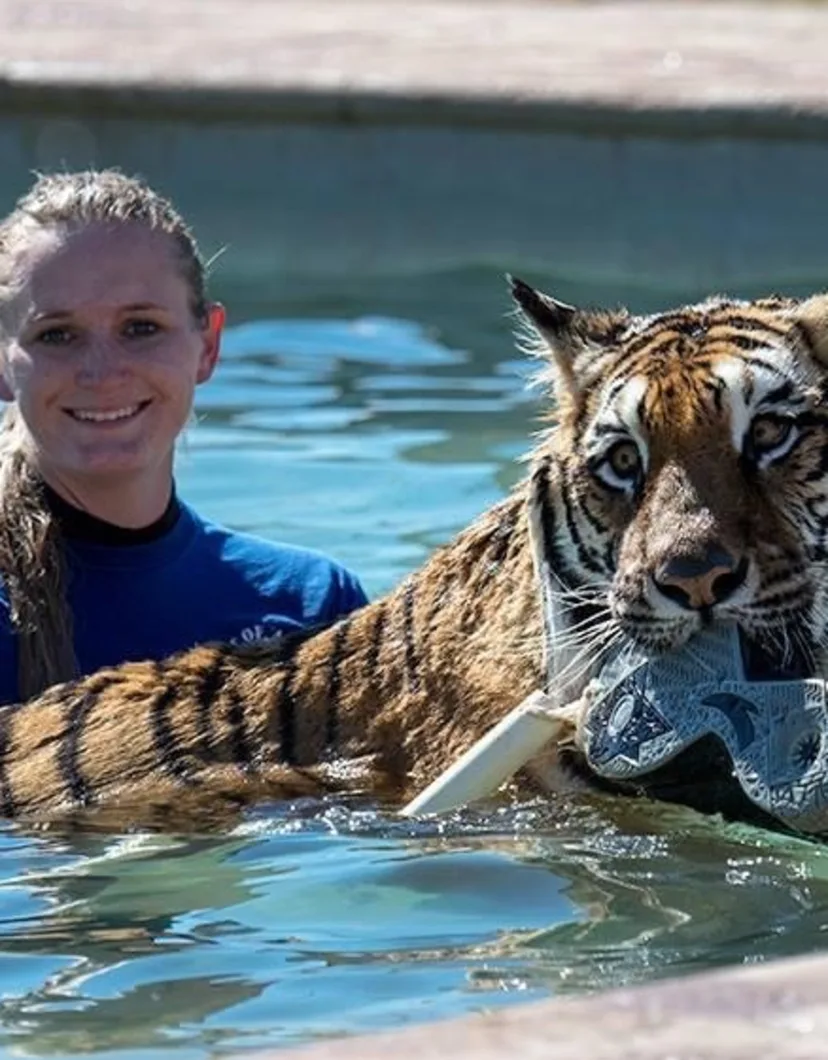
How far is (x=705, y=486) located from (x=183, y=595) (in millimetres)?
1603

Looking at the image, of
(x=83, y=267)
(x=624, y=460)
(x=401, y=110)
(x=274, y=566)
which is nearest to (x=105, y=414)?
(x=83, y=267)

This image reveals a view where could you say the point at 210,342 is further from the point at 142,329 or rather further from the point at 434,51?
the point at 434,51

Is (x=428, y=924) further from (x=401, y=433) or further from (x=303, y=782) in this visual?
(x=401, y=433)

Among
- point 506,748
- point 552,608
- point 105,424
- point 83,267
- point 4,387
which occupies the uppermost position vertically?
point 83,267

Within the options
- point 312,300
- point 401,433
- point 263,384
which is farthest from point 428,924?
point 312,300

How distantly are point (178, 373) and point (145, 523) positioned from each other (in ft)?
1.00

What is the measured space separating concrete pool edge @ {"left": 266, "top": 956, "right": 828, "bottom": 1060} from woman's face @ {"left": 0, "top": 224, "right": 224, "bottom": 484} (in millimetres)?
2596

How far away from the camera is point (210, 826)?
15.4 ft

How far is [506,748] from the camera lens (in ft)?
14.0

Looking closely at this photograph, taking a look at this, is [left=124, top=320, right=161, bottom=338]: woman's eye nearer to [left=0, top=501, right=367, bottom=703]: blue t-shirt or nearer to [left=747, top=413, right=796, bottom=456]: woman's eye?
[left=0, top=501, right=367, bottom=703]: blue t-shirt

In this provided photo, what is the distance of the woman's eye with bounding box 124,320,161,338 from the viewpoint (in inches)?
207

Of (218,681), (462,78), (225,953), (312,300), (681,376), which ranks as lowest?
(225,953)

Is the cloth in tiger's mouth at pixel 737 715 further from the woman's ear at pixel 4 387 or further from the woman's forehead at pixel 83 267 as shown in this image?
the woman's ear at pixel 4 387

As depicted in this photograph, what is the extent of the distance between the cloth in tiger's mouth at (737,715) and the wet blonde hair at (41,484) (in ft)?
4.25
